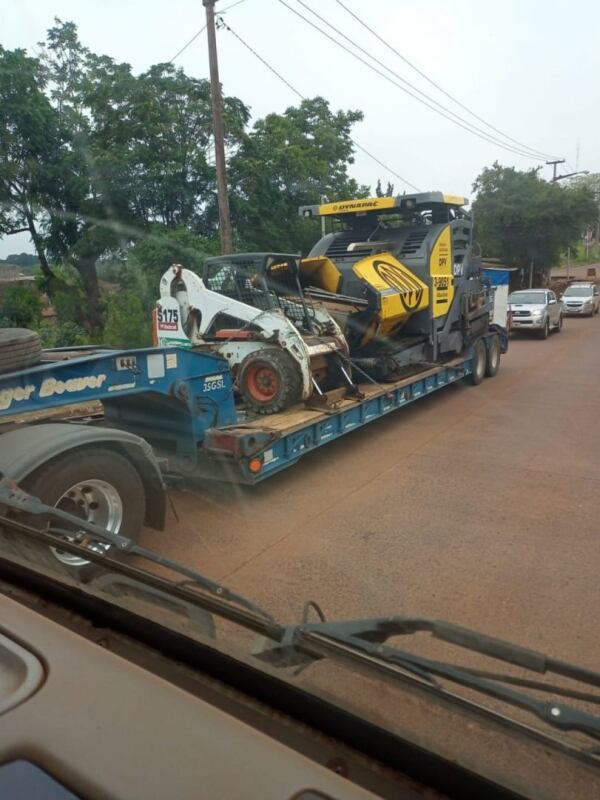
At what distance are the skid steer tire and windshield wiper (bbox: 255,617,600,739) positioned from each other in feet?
15.3

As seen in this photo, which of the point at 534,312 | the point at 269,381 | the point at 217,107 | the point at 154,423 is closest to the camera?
the point at 154,423

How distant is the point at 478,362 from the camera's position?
1179 cm

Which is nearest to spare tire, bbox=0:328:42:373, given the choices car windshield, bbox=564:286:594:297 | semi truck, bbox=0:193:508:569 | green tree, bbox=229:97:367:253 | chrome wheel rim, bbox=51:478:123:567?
semi truck, bbox=0:193:508:569

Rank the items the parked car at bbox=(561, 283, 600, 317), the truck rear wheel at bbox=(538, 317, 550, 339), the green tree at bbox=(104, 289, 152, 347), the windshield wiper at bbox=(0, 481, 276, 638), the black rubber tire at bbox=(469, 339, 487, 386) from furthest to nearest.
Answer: the parked car at bbox=(561, 283, 600, 317), the truck rear wheel at bbox=(538, 317, 550, 339), the green tree at bbox=(104, 289, 152, 347), the black rubber tire at bbox=(469, 339, 487, 386), the windshield wiper at bbox=(0, 481, 276, 638)

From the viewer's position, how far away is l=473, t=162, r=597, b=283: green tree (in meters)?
29.6

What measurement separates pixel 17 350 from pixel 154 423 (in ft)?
5.63

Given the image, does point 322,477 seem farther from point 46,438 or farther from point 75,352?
point 46,438

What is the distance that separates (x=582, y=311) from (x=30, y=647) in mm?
27124

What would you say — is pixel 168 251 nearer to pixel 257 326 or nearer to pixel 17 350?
pixel 257 326

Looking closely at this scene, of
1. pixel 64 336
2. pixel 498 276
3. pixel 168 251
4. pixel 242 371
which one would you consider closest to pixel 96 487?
pixel 242 371

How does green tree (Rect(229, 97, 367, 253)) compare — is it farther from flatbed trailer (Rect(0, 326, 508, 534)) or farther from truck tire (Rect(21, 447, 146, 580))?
truck tire (Rect(21, 447, 146, 580))

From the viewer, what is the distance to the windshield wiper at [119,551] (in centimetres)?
196

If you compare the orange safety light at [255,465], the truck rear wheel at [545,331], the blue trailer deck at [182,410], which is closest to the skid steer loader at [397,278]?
the blue trailer deck at [182,410]

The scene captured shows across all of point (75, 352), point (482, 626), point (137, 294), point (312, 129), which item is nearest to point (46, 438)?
point (75, 352)
